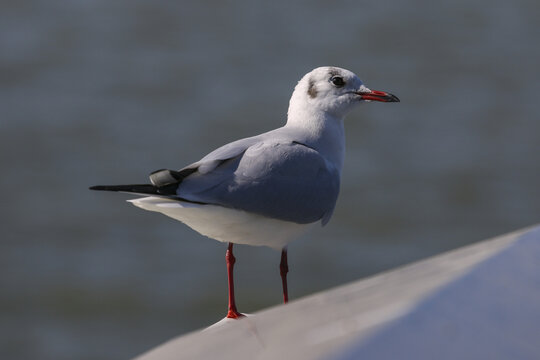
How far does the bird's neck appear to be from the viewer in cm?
203

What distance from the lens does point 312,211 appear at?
2.02 metres

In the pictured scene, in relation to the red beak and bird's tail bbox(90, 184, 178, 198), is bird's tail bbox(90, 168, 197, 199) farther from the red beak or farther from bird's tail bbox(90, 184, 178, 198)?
the red beak

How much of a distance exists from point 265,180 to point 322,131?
0.67ft

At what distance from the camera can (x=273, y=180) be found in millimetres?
1971

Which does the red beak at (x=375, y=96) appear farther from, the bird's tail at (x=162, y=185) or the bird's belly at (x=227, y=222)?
the bird's tail at (x=162, y=185)

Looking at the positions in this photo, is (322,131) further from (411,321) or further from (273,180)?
(411,321)

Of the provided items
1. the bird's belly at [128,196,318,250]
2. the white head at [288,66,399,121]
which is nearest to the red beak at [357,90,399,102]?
the white head at [288,66,399,121]

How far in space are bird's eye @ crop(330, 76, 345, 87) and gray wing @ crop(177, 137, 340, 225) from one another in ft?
0.64

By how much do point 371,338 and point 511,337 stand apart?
0.40 ft

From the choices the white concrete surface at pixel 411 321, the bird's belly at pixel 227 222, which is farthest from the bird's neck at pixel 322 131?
the white concrete surface at pixel 411 321

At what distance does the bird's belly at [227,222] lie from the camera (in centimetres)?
186

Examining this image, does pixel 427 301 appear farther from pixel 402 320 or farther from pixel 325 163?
pixel 325 163

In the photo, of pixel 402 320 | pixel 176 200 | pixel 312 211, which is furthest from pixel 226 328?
pixel 312 211

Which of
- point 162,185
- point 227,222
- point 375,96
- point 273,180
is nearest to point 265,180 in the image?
point 273,180
